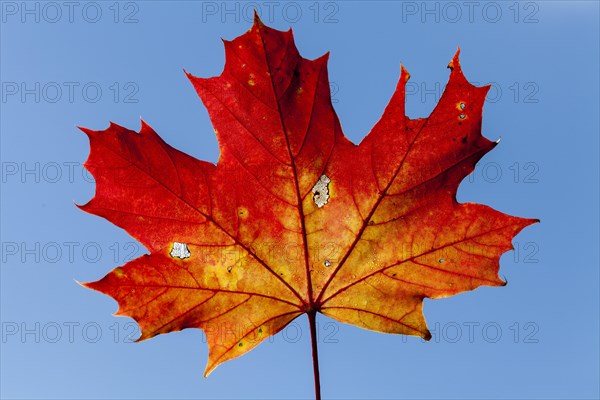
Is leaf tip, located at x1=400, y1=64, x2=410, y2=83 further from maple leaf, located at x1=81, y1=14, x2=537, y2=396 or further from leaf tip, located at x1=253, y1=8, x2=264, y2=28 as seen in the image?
leaf tip, located at x1=253, y1=8, x2=264, y2=28

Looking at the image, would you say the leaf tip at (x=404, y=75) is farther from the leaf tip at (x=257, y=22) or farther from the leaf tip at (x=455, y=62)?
the leaf tip at (x=257, y=22)

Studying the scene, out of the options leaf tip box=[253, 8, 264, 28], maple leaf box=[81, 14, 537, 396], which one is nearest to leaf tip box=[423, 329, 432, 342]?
maple leaf box=[81, 14, 537, 396]

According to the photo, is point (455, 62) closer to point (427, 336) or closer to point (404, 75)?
point (404, 75)

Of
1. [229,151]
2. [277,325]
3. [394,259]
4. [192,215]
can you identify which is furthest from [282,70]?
[277,325]

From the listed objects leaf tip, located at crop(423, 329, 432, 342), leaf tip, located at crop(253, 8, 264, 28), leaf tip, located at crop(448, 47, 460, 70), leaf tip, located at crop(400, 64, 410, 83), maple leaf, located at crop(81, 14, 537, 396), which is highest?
leaf tip, located at crop(253, 8, 264, 28)

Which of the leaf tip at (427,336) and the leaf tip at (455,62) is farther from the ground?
the leaf tip at (455,62)

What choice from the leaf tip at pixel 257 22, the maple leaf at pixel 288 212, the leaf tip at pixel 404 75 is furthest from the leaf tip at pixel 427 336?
the leaf tip at pixel 257 22

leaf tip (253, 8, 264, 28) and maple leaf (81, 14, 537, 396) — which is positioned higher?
leaf tip (253, 8, 264, 28)

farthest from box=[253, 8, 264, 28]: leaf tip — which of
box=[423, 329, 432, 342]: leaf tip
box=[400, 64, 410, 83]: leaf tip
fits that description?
box=[423, 329, 432, 342]: leaf tip

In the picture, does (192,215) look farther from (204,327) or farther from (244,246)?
(204,327)
